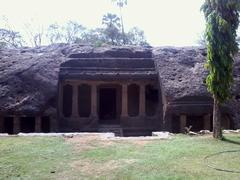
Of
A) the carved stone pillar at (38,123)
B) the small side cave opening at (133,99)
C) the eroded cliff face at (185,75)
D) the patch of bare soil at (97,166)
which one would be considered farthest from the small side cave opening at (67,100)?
the patch of bare soil at (97,166)

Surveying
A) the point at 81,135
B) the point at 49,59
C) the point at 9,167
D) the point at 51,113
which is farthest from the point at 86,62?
the point at 9,167

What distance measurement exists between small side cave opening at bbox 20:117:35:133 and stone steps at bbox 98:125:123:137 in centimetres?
386

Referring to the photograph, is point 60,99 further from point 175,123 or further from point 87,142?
point 87,142

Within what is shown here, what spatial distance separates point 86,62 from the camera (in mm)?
23969

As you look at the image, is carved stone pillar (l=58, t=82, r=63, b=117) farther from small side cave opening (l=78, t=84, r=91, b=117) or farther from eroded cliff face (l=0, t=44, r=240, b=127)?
small side cave opening (l=78, t=84, r=91, b=117)

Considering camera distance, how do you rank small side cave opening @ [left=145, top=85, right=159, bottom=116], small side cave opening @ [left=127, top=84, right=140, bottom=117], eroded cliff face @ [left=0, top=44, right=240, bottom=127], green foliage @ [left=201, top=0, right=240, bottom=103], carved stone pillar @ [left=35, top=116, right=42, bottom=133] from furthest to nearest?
1. small side cave opening @ [left=127, top=84, right=140, bottom=117]
2. small side cave opening @ [left=145, top=85, right=159, bottom=116]
3. eroded cliff face @ [left=0, top=44, right=240, bottom=127]
4. carved stone pillar @ [left=35, top=116, right=42, bottom=133]
5. green foliage @ [left=201, top=0, right=240, bottom=103]

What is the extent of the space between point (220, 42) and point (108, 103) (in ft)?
44.3

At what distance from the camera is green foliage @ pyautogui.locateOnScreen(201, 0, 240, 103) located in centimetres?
1354

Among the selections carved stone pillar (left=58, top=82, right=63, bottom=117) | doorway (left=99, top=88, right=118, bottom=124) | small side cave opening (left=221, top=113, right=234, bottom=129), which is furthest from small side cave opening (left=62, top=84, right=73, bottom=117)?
small side cave opening (left=221, top=113, right=234, bottom=129)

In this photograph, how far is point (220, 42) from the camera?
44.5 feet

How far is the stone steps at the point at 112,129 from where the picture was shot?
2176 cm

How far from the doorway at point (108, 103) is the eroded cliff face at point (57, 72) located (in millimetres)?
2641

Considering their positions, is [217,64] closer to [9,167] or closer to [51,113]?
[9,167]

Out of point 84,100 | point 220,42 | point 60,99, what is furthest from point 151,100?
Result: point 220,42
